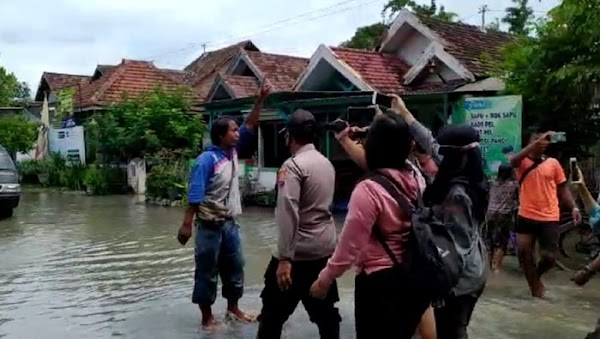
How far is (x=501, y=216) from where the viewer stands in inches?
325

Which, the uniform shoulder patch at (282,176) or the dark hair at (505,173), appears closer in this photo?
the uniform shoulder patch at (282,176)

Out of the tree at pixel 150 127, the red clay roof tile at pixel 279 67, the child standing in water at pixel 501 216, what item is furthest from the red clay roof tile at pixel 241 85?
the child standing in water at pixel 501 216

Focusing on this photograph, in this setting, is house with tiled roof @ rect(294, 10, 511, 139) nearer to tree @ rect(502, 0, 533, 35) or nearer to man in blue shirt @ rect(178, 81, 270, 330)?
man in blue shirt @ rect(178, 81, 270, 330)

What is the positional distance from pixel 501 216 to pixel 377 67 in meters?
9.18

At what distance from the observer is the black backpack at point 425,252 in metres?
3.09

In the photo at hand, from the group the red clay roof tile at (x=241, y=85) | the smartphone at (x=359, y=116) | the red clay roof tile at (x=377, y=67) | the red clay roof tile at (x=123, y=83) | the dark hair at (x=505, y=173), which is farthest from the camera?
the red clay roof tile at (x=123, y=83)

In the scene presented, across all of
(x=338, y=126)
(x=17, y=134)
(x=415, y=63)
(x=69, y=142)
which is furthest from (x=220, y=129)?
(x=17, y=134)

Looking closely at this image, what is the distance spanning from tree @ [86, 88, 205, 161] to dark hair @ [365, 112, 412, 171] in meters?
16.7

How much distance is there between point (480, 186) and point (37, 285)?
5.90 meters

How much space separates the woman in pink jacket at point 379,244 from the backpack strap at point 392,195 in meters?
0.02

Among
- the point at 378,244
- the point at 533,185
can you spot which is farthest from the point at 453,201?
the point at 533,185

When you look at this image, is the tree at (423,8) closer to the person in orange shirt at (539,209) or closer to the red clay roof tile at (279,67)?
the red clay roof tile at (279,67)

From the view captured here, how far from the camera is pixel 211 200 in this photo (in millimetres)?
5480

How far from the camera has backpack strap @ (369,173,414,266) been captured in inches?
125
